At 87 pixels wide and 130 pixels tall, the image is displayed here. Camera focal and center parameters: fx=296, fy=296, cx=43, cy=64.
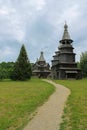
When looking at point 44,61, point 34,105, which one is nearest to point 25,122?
point 34,105

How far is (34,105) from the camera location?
69.7 ft

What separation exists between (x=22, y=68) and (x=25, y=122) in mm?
60154

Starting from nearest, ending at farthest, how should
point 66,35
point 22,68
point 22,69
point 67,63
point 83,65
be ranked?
point 22,69
point 22,68
point 67,63
point 66,35
point 83,65

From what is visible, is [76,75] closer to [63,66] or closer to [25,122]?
[63,66]

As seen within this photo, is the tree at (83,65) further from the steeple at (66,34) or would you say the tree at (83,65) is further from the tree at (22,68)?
the tree at (22,68)

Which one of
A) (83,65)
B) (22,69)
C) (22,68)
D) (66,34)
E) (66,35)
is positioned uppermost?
(66,34)

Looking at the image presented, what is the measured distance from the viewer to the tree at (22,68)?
241 ft

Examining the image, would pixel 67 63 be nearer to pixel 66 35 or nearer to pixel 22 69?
pixel 66 35

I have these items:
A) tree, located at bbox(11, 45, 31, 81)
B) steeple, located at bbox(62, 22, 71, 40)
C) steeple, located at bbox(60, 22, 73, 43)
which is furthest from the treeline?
steeple, located at bbox(62, 22, 71, 40)

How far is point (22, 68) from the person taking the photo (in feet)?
245

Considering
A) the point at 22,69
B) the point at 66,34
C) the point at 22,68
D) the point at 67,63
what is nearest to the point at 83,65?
the point at 66,34

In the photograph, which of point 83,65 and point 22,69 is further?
point 83,65

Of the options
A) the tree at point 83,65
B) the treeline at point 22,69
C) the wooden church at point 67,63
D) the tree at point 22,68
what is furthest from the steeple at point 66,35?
the tree at point 22,68

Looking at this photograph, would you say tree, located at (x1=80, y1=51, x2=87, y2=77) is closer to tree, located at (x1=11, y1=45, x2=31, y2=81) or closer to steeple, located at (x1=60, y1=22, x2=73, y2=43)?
steeple, located at (x1=60, y1=22, x2=73, y2=43)
